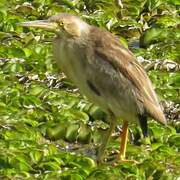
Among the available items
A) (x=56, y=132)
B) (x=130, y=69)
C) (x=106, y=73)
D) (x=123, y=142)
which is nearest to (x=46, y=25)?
(x=106, y=73)

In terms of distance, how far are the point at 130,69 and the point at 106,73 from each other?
0.18m

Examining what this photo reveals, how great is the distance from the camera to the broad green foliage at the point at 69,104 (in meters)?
7.18

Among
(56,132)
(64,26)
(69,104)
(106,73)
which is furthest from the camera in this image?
(69,104)

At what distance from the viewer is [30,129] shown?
773 centimetres

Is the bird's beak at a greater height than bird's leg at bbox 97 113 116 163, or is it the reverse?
the bird's beak

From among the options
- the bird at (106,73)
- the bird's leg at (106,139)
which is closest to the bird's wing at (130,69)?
the bird at (106,73)

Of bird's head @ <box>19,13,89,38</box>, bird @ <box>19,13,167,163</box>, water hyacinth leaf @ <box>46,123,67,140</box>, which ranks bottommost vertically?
water hyacinth leaf @ <box>46,123,67,140</box>

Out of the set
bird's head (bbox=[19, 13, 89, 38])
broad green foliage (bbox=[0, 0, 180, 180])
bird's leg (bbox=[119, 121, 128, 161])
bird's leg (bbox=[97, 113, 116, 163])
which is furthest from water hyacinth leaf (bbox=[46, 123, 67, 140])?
bird's head (bbox=[19, 13, 89, 38])

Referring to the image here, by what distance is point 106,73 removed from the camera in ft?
23.7

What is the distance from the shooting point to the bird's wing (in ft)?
23.6

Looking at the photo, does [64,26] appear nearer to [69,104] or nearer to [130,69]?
[130,69]

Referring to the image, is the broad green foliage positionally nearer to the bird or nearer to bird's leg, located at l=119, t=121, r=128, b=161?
bird's leg, located at l=119, t=121, r=128, b=161

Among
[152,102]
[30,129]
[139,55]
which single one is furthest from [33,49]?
[152,102]

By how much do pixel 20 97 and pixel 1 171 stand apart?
1.34 m
